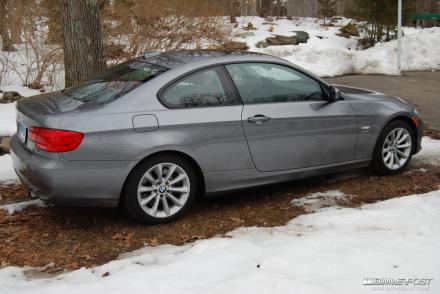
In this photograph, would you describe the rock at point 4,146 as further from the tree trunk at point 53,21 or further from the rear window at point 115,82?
the tree trunk at point 53,21

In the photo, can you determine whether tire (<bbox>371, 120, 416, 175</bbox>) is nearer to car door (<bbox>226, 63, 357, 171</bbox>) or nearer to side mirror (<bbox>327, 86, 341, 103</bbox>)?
car door (<bbox>226, 63, 357, 171</bbox>)

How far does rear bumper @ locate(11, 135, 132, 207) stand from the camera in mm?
3924

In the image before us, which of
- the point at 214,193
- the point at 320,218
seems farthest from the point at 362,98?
the point at 214,193

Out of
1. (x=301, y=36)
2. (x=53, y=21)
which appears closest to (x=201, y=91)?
(x=53, y=21)

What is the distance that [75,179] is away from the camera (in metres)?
3.96

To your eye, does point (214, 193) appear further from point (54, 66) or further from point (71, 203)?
point (54, 66)

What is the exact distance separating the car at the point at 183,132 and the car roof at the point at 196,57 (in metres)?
0.01

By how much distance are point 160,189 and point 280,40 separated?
15.6 meters

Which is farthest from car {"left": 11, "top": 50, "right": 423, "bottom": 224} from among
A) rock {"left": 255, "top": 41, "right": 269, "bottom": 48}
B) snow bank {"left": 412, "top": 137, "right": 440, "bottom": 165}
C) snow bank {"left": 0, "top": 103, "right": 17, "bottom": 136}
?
rock {"left": 255, "top": 41, "right": 269, "bottom": 48}

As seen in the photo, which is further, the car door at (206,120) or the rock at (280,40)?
the rock at (280,40)

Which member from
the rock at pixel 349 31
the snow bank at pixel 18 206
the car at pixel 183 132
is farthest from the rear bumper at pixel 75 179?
the rock at pixel 349 31

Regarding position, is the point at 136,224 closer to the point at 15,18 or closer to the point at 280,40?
the point at 15,18

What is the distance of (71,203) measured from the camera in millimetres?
4062

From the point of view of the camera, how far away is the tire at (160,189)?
4.18m
